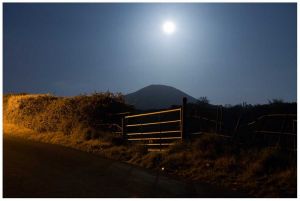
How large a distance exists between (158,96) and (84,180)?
3655 inches

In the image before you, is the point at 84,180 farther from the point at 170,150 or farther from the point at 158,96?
the point at 158,96

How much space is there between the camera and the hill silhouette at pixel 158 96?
92.7 meters

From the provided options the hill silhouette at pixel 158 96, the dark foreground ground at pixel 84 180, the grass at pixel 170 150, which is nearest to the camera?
the dark foreground ground at pixel 84 180

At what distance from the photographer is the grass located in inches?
393

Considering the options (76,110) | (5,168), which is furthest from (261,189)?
(76,110)

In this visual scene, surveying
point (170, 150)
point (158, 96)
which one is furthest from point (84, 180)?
point (158, 96)

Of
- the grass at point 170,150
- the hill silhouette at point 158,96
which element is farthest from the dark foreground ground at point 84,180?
the hill silhouette at point 158,96

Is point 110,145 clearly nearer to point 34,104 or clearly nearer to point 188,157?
point 188,157

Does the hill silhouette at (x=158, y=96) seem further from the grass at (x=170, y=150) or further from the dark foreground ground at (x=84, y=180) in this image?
the dark foreground ground at (x=84, y=180)

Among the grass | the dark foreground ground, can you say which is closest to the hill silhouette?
the grass

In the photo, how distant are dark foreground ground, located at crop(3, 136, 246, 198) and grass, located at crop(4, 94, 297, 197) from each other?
3.02 ft

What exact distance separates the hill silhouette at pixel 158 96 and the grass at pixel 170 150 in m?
65.7

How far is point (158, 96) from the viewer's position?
103 m

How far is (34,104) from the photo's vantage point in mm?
25062
